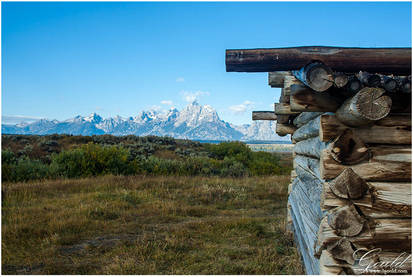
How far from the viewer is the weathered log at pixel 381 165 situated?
9.30 feet

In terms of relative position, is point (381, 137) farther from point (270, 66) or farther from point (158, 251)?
point (158, 251)

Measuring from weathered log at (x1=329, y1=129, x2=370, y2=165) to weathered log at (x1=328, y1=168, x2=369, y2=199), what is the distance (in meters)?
0.12

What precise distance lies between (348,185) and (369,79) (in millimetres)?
992

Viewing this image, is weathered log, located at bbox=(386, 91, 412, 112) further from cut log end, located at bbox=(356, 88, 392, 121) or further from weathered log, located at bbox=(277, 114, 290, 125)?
weathered log, located at bbox=(277, 114, 290, 125)

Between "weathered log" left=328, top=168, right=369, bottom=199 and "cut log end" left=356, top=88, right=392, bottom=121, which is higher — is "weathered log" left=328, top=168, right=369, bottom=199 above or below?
below

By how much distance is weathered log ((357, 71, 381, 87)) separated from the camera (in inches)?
98.7

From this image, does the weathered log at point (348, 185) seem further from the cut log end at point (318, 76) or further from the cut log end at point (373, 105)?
the cut log end at point (318, 76)

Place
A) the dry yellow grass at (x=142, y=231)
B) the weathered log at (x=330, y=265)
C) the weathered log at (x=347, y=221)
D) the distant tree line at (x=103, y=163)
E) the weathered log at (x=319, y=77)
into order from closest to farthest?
the weathered log at (x=319, y=77) → the weathered log at (x=347, y=221) → the weathered log at (x=330, y=265) → the dry yellow grass at (x=142, y=231) → the distant tree line at (x=103, y=163)

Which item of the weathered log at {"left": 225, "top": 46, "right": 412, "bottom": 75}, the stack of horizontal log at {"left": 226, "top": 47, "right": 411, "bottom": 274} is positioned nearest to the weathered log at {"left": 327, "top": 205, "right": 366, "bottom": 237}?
the stack of horizontal log at {"left": 226, "top": 47, "right": 411, "bottom": 274}

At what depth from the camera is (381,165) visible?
2863 millimetres

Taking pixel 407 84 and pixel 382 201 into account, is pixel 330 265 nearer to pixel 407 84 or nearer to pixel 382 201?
pixel 382 201

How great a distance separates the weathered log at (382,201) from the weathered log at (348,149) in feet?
0.89

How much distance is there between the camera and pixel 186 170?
51.3 feet

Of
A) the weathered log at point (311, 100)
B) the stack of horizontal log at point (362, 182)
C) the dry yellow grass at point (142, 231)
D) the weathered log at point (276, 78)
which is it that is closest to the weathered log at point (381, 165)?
the stack of horizontal log at point (362, 182)
